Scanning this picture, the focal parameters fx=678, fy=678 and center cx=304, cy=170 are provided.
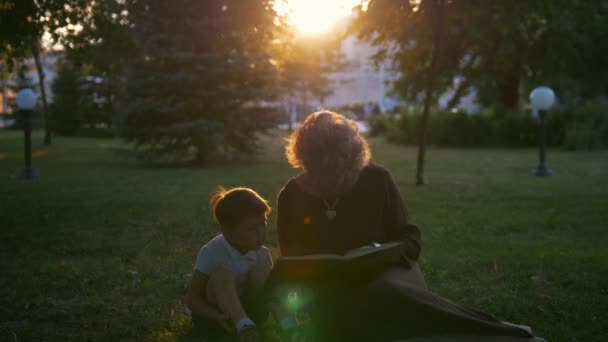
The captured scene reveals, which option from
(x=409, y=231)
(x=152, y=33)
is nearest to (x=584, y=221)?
(x=409, y=231)

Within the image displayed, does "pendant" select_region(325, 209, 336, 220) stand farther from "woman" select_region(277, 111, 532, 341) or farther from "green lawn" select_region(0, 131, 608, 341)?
"green lawn" select_region(0, 131, 608, 341)

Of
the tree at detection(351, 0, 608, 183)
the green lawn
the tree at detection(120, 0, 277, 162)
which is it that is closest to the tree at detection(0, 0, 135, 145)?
the green lawn

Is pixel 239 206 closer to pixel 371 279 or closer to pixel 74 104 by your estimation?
pixel 371 279

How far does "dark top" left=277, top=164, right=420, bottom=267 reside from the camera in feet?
12.7

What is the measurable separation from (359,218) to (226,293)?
3.08 ft

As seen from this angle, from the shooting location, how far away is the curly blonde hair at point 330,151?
369 cm

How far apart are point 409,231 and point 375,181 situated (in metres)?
0.35

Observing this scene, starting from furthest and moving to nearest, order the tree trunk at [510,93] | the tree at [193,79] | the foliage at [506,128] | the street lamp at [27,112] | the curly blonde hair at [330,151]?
1. the tree trunk at [510,93]
2. the foliage at [506,128]
3. the tree at [193,79]
4. the street lamp at [27,112]
5. the curly blonde hair at [330,151]

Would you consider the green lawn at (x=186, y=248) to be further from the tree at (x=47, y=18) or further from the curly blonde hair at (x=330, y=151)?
the tree at (x=47, y=18)

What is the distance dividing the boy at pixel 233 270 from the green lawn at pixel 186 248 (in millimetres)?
555

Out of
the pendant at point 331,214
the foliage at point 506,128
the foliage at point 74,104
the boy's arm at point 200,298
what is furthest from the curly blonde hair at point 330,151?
the foliage at point 74,104

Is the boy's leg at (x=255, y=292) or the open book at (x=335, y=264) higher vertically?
the open book at (x=335, y=264)

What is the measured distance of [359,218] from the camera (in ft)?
12.8

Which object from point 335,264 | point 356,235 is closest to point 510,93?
point 356,235
